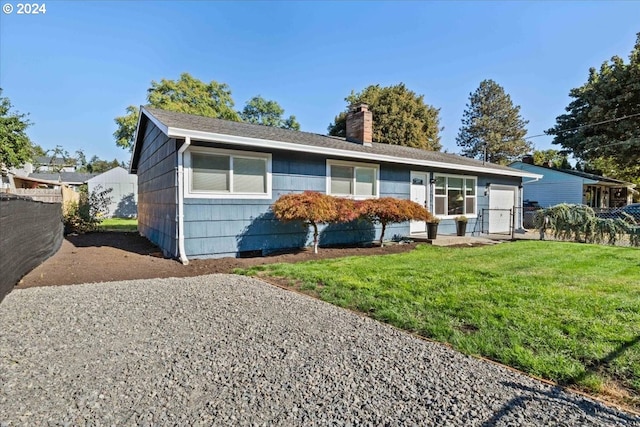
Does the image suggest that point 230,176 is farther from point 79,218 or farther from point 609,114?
point 609,114

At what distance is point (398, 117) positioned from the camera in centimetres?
2945

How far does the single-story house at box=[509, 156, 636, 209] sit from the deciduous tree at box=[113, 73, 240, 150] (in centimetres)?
2755

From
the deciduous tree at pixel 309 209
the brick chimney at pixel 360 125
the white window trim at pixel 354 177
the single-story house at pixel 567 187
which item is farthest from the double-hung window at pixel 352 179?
the single-story house at pixel 567 187

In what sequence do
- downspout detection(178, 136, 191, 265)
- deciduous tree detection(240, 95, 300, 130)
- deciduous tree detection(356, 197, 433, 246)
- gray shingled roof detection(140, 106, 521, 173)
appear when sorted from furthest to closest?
deciduous tree detection(240, 95, 300, 130), deciduous tree detection(356, 197, 433, 246), gray shingled roof detection(140, 106, 521, 173), downspout detection(178, 136, 191, 265)

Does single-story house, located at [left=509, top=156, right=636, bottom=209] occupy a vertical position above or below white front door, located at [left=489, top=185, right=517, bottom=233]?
above

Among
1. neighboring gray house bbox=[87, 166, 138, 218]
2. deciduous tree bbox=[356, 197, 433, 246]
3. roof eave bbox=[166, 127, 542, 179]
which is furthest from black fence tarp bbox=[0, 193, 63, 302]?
neighboring gray house bbox=[87, 166, 138, 218]

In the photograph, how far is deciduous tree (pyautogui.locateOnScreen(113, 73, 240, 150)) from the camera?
1119 inches

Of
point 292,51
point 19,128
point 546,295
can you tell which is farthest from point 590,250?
point 19,128

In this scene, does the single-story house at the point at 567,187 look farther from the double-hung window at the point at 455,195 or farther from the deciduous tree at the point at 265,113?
the deciduous tree at the point at 265,113

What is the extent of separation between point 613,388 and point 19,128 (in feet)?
97.5

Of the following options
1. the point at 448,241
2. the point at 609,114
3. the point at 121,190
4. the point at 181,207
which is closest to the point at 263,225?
the point at 181,207

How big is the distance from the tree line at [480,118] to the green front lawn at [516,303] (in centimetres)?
1220

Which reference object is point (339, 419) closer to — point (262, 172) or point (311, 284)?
point (311, 284)

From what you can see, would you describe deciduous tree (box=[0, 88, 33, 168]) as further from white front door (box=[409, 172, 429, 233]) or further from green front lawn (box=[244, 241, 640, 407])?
white front door (box=[409, 172, 429, 233])
